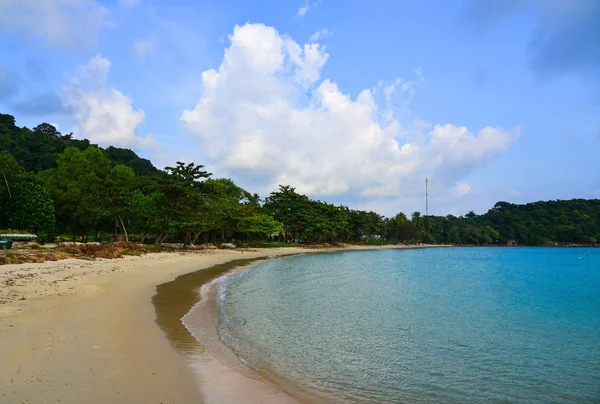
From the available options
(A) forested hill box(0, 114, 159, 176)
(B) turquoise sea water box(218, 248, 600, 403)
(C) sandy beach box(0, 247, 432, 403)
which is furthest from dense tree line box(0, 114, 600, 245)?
(C) sandy beach box(0, 247, 432, 403)

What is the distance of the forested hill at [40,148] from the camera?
75000 mm

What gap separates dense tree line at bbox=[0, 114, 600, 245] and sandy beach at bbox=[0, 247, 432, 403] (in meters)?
29.5

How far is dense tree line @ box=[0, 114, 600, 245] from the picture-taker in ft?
128

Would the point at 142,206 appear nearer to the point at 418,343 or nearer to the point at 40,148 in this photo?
the point at 418,343

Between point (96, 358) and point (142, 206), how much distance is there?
38.9 m

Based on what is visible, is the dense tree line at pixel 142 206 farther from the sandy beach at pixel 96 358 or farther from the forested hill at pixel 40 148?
the sandy beach at pixel 96 358

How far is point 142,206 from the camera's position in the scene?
43062 mm

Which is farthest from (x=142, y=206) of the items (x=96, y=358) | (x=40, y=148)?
(x=40, y=148)

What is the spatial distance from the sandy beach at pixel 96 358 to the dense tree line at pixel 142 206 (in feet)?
96.6

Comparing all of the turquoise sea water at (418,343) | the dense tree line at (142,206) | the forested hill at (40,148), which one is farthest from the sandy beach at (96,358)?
the forested hill at (40,148)

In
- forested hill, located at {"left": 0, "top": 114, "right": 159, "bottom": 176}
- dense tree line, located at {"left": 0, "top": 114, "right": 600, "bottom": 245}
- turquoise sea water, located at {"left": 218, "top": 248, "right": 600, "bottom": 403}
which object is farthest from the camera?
forested hill, located at {"left": 0, "top": 114, "right": 159, "bottom": 176}

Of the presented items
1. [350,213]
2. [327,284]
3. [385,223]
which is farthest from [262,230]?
[385,223]

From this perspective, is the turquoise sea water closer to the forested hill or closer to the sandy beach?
the sandy beach

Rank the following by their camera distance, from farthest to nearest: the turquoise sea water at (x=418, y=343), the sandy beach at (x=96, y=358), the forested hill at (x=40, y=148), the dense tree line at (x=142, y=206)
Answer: the forested hill at (x=40, y=148)
the dense tree line at (x=142, y=206)
the turquoise sea water at (x=418, y=343)
the sandy beach at (x=96, y=358)
